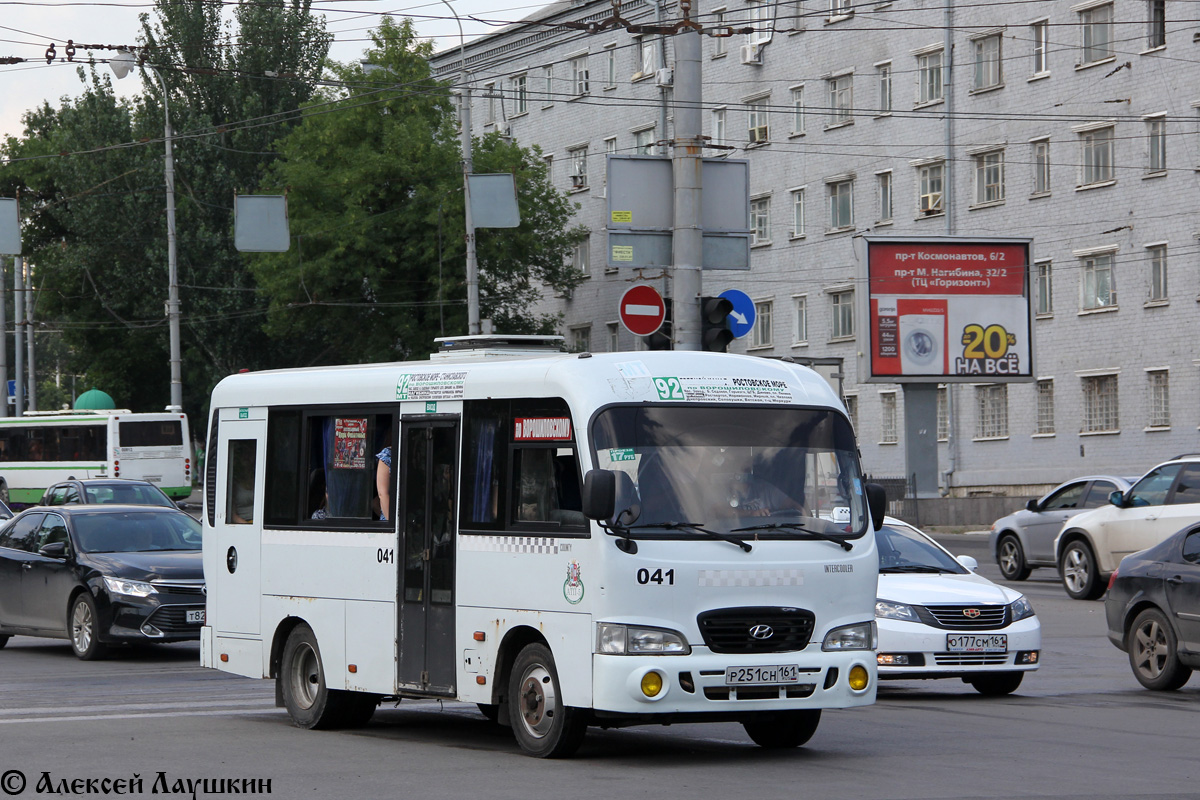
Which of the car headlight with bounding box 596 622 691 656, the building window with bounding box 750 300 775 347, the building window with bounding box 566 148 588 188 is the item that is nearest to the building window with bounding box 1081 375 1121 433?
the building window with bounding box 750 300 775 347

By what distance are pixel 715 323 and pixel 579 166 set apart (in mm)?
54673

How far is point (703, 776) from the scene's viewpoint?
9.78 m

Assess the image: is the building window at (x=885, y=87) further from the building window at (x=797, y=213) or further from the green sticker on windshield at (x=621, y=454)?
the green sticker on windshield at (x=621, y=454)

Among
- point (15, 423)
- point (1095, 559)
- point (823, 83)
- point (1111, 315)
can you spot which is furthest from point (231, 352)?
point (1095, 559)

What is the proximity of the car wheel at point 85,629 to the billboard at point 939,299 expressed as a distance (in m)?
25.0

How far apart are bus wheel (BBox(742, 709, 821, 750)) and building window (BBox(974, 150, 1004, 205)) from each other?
44389 mm

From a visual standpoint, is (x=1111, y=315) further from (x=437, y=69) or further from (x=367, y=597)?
(x=367, y=597)

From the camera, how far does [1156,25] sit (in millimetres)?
48344

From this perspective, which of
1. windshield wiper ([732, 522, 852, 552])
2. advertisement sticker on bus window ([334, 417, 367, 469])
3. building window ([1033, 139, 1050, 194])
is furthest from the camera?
building window ([1033, 139, 1050, 194])

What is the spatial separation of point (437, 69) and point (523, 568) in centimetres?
6301

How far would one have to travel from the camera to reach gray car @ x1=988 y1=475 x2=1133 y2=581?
85.6 ft

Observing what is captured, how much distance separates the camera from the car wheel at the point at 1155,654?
14.5 meters

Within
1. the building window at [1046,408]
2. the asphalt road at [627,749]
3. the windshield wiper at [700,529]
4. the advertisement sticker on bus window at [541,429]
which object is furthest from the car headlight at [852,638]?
the building window at [1046,408]

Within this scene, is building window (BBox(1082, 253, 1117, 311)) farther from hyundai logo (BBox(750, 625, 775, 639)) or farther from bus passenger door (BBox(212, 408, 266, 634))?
hyundai logo (BBox(750, 625, 775, 639))
